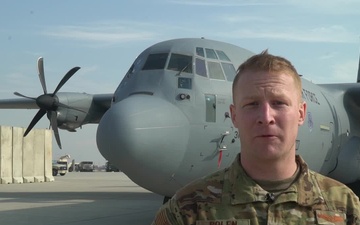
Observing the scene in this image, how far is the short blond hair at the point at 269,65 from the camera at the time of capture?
2.23 meters

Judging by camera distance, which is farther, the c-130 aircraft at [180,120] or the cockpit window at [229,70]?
the cockpit window at [229,70]

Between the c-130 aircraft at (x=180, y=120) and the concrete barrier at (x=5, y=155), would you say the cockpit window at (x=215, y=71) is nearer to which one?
the c-130 aircraft at (x=180, y=120)

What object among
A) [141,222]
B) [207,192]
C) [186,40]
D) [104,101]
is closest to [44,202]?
[104,101]

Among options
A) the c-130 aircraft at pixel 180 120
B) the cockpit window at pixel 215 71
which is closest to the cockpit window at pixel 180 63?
the c-130 aircraft at pixel 180 120

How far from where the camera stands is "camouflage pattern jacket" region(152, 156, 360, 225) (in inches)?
84.4

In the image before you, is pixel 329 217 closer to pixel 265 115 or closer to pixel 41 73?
pixel 265 115

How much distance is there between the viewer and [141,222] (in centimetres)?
1242

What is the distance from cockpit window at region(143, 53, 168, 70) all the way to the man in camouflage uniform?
789 cm

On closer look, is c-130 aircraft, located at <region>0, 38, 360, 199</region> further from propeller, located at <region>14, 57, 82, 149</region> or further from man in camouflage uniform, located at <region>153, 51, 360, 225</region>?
propeller, located at <region>14, 57, 82, 149</region>

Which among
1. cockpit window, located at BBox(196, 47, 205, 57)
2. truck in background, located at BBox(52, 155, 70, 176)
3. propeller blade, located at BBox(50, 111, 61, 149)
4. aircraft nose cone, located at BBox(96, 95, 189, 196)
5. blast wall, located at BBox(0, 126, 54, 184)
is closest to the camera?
aircraft nose cone, located at BBox(96, 95, 189, 196)

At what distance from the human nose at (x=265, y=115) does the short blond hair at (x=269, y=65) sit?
158 mm

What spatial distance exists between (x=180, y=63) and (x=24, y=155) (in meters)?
25.1

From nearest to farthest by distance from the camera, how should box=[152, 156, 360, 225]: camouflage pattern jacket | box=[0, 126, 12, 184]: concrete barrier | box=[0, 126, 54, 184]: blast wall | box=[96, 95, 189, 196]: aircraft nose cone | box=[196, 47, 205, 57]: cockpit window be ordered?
box=[152, 156, 360, 225]: camouflage pattern jacket
box=[96, 95, 189, 196]: aircraft nose cone
box=[196, 47, 205, 57]: cockpit window
box=[0, 126, 12, 184]: concrete barrier
box=[0, 126, 54, 184]: blast wall

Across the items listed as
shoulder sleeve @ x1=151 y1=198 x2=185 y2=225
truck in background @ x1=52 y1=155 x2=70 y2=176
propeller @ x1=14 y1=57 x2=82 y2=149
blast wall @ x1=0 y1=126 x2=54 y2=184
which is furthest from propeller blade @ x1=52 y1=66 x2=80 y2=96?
truck in background @ x1=52 y1=155 x2=70 y2=176
